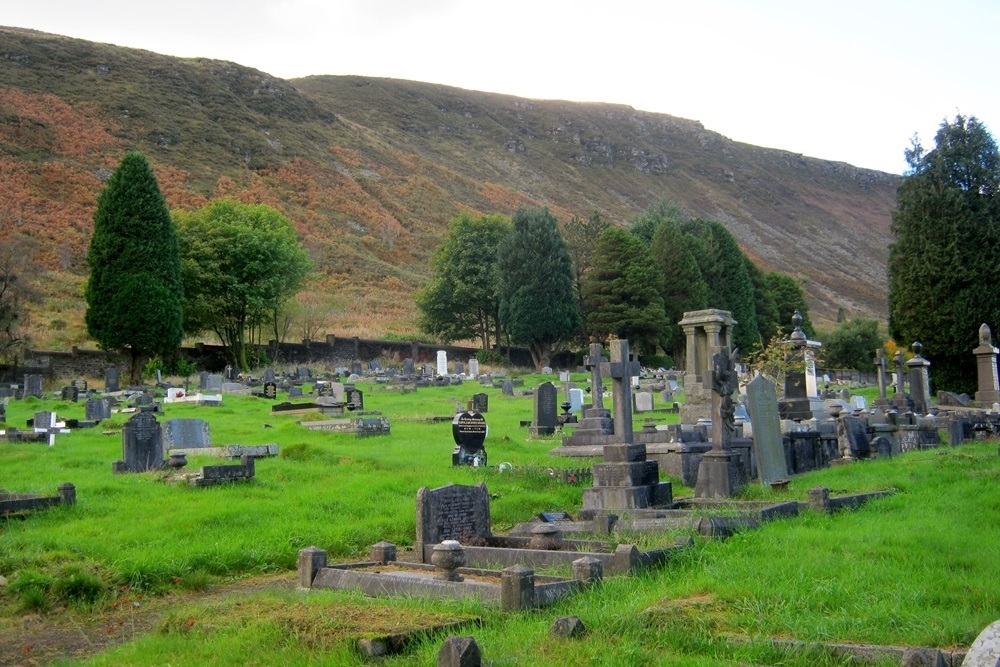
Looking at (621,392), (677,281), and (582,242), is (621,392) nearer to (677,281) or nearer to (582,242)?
(677,281)

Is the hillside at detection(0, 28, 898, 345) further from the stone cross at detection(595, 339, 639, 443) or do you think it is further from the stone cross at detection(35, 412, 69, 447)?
the stone cross at detection(595, 339, 639, 443)

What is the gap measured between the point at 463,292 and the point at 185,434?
37.8 metres

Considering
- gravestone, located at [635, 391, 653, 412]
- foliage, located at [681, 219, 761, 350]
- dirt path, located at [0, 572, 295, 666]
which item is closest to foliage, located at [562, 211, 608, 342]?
foliage, located at [681, 219, 761, 350]

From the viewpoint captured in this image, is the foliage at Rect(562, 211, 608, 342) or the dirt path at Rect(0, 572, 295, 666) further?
the foliage at Rect(562, 211, 608, 342)

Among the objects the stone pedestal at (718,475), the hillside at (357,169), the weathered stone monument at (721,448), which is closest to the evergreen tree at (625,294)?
the hillside at (357,169)

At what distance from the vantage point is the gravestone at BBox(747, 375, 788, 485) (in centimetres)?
1481

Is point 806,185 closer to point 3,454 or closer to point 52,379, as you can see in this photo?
point 52,379

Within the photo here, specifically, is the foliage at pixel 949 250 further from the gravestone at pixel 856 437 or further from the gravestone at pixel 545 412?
the gravestone at pixel 545 412

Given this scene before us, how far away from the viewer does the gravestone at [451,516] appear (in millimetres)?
9844

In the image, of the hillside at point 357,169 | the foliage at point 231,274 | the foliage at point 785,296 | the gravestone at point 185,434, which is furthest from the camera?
the foliage at point 785,296

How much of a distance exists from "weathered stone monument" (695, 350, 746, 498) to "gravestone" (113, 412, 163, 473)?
8.25 m

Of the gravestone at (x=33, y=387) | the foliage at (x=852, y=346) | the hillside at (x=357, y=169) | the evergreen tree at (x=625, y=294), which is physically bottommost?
the gravestone at (x=33, y=387)

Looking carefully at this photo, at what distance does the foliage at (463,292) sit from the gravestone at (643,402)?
25.6m

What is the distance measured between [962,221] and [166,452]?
31.6 meters
